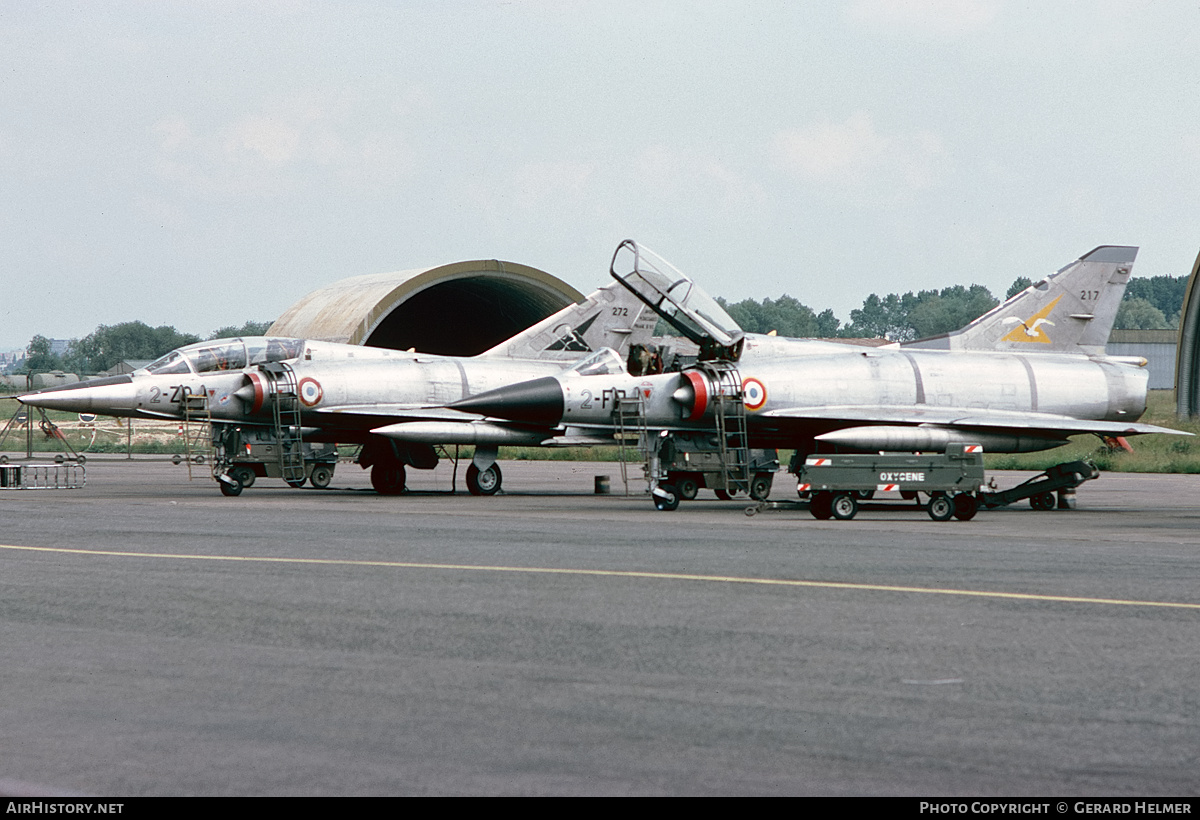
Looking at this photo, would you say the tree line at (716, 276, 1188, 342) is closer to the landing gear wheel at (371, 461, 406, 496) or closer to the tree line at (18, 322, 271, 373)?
the tree line at (18, 322, 271, 373)

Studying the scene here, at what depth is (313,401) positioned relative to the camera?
25.5 metres

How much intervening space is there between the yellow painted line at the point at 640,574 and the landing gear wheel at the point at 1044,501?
Answer: 13123mm

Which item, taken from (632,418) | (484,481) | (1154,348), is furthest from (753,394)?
(1154,348)

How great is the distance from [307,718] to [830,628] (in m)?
3.70

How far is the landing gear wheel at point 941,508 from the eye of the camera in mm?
18656

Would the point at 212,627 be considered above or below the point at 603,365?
below

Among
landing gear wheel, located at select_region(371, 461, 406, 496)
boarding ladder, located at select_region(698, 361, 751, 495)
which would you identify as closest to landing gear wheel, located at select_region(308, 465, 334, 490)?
landing gear wheel, located at select_region(371, 461, 406, 496)

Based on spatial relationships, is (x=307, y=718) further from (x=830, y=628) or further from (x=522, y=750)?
(x=830, y=628)

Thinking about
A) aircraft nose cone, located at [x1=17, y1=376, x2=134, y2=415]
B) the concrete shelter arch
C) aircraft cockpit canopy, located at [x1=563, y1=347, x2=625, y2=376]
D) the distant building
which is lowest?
aircraft nose cone, located at [x1=17, y1=376, x2=134, y2=415]

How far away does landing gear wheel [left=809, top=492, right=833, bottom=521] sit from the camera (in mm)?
18781

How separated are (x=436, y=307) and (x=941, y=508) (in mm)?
33008

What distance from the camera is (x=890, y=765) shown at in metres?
5.15

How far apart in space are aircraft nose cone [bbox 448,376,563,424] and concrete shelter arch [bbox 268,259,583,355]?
17.7m
